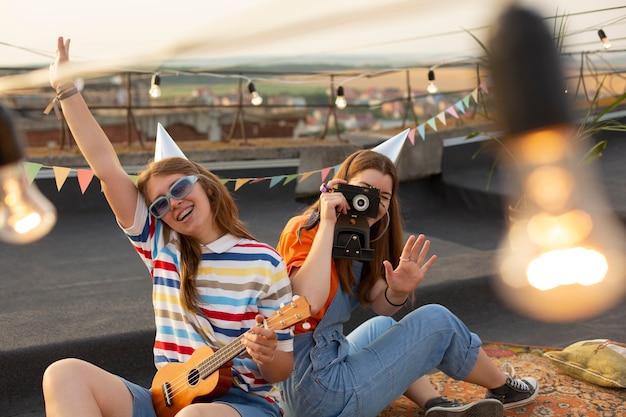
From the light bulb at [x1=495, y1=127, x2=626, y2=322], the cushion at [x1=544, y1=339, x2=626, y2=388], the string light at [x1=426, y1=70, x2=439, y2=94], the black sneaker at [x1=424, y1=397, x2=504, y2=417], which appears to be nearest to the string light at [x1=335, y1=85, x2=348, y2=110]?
the string light at [x1=426, y1=70, x2=439, y2=94]

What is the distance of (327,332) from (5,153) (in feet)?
4.44

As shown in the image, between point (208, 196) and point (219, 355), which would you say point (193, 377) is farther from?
point (208, 196)

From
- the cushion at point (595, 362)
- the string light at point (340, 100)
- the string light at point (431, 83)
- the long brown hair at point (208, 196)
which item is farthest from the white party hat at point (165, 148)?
the string light at point (340, 100)

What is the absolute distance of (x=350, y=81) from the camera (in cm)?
645

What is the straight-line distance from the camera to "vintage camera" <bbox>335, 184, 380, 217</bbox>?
2029 mm

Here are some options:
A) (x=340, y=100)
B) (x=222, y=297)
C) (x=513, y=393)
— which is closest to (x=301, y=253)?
(x=222, y=297)

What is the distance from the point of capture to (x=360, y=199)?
2037 mm

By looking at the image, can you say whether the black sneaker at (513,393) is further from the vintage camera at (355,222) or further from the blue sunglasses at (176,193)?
the blue sunglasses at (176,193)

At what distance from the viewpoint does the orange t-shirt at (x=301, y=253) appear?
201 cm

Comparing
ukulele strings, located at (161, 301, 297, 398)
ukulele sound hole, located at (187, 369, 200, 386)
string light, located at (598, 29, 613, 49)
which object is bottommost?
ukulele sound hole, located at (187, 369, 200, 386)

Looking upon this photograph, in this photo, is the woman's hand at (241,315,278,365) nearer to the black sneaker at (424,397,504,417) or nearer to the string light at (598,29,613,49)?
the black sneaker at (424,397,504,417)

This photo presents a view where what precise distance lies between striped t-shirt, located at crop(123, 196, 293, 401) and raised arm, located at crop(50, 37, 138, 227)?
4cm

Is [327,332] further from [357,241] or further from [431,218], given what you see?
[431,218]

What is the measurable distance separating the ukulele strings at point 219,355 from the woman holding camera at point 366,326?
0.23 m
